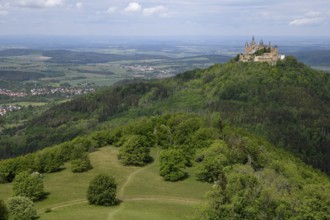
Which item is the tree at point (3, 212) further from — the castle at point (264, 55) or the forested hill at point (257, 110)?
the castle at point (264, 55)

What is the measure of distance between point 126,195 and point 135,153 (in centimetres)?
1578

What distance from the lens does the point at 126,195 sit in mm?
58656

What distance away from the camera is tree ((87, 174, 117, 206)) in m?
53.5

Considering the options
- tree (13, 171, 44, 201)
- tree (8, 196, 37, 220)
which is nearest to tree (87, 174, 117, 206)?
tree (13, 171, 44, 201)

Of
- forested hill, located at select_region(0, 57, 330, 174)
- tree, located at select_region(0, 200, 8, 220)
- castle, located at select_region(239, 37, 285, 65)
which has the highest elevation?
castle, located at select_region(239, 37, 285, 65)

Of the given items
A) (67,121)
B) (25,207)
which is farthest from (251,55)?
(25,207)

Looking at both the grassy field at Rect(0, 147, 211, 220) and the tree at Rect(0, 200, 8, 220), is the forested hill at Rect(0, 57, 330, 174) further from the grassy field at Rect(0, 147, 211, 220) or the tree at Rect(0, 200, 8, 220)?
the tree at Rect(0, 200, 8, 220)

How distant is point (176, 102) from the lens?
190m

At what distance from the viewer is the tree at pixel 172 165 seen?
214 ft

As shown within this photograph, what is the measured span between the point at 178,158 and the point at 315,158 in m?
74.4

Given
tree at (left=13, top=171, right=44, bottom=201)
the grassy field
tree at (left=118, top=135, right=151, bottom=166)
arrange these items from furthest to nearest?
tree at (left=118, top=135, right=151, bottom=166)
tree at (left=13, top=171, right=44, bottom=201)
the grassy field

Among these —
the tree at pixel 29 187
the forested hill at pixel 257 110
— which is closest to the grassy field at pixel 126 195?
the tree at pixel 29 187

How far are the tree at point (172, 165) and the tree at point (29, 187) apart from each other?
65.5 feet

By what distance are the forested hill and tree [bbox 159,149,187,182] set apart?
6909cm
